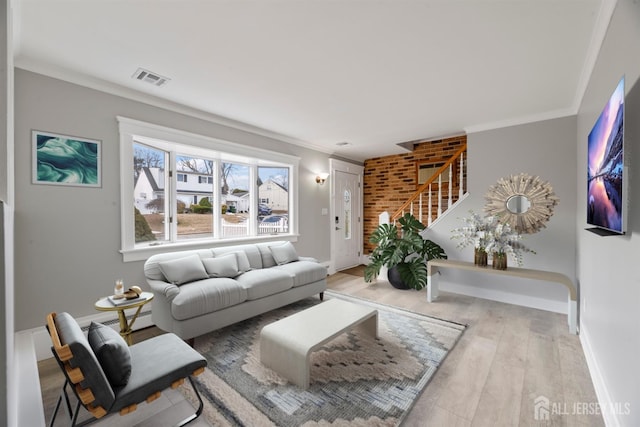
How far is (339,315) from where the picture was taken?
2.44m

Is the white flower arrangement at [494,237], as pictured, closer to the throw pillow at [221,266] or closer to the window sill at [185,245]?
the window sill at [185,245]

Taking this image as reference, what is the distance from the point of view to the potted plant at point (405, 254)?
13.5 ft

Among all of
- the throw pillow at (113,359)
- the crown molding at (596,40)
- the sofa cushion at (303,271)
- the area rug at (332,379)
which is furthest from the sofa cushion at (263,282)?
the crown molding at (596,40)

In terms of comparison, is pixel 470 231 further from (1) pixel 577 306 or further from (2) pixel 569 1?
(2) pixel 569 1

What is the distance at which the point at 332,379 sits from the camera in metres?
2.05

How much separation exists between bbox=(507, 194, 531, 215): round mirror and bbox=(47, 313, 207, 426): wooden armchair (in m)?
3.69

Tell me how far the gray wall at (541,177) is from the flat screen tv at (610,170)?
1.86m

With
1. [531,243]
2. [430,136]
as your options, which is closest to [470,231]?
[531,243]

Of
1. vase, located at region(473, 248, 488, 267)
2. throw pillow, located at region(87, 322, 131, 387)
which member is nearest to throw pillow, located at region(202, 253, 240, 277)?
throw pillow, located at region(87, 322, 131, 387)

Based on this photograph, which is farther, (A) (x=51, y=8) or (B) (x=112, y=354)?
(A) (x=51, y=8)

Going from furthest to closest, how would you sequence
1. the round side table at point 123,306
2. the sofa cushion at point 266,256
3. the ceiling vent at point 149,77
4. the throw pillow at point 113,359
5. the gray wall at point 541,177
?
the sofa cushion at point 266,256 < the gray wall at point 541,177 < the ceiling vent at point 149,77 < the round side table at point 123,306 < the throw pillow at point 113,359

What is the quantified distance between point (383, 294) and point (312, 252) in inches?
61.9

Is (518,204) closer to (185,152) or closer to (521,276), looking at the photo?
(521,276)

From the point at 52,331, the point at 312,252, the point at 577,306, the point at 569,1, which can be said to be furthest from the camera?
the point at 312,252
